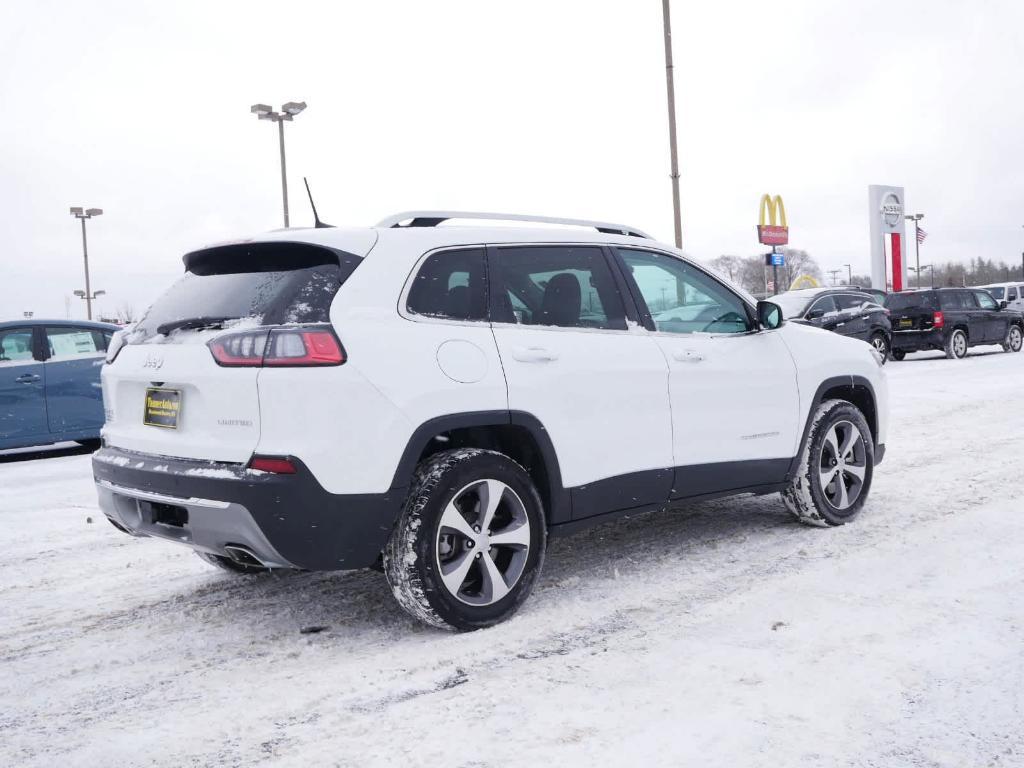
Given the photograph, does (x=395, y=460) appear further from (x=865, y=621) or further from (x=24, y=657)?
(x=865, y=621)

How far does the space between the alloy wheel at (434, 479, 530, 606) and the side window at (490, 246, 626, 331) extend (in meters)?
0.77

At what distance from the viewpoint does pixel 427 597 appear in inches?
147

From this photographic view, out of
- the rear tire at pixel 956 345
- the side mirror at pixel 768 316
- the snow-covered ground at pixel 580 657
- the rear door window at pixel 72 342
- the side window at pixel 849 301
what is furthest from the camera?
the rear tire at pixel 956 345

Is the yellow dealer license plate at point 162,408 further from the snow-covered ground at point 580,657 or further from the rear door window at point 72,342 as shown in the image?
the rear door window at point 72,342

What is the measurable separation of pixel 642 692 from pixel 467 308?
1.71 meters

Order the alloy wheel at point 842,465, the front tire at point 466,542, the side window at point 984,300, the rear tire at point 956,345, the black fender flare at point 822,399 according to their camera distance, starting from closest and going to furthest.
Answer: the front tire at point 466,542, the black fender flare at point 822,399, the alloy wheel at point 842,465, the rear tire at point 956,345, the side window at point 984,300

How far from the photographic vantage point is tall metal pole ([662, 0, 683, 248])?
21203 mm

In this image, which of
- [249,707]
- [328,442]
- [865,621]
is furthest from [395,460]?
[865,621]

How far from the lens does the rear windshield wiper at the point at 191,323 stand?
150 inches

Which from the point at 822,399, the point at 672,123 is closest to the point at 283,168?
the point at 672,123

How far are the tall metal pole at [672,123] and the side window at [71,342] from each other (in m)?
13.4

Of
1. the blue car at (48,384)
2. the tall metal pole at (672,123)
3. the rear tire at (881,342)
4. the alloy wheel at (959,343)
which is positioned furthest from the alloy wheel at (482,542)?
the alloy wheel at (959,343)

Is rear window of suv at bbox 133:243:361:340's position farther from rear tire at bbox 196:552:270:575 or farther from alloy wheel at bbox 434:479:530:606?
rear tire at bbox 196:552:270:575

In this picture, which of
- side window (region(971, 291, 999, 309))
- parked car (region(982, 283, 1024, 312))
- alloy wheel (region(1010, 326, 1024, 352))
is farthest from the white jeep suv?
parked car (region(982, 283, 1024, 312))
